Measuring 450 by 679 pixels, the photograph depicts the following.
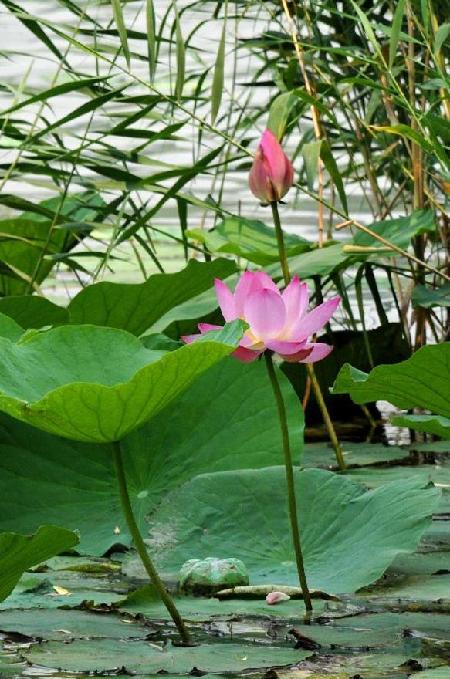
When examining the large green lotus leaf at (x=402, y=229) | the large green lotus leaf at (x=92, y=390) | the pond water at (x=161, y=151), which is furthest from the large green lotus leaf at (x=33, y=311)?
the pond water at (x=161, y=151)

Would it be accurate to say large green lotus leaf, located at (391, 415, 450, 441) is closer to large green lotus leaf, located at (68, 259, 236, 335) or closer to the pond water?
large green lotus leaf, located at (68, 259, 236, 335)

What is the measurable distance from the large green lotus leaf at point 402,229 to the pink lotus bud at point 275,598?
1.02m

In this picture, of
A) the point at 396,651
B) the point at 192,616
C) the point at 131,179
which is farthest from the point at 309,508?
the point at 131,179

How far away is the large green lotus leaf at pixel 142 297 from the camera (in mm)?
2059

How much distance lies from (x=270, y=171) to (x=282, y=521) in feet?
1.36

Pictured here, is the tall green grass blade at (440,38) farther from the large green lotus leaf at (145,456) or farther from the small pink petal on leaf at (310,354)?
the small pink petal on leaf at (310,354)

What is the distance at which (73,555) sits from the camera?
165 centimetres

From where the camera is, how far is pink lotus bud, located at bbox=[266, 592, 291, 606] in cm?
135

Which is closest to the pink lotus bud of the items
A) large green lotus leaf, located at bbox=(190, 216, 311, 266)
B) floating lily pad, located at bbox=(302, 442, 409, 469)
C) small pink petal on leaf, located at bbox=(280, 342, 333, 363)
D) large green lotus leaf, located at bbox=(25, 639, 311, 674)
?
large green lotus leaf, located at bbox=(25, 639, 311, 674)

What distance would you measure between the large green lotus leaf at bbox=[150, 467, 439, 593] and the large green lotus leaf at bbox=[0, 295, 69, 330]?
0.61 m

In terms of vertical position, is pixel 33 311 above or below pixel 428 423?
above

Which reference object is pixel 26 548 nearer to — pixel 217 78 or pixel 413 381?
pixel 413 381

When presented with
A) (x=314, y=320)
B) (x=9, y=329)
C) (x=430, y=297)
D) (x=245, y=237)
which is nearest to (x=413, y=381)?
(x=314, y=320)

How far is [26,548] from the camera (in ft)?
3.59
